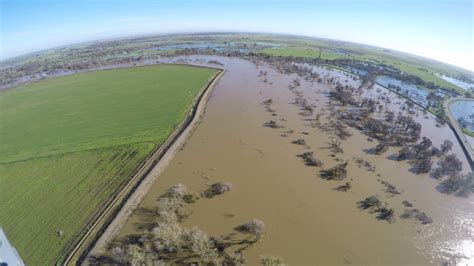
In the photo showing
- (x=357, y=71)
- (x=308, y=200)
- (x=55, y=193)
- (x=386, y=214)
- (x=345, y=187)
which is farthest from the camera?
(x=357, y=71)

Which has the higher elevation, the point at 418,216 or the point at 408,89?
the point at 408,89

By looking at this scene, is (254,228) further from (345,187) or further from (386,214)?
(386,214)

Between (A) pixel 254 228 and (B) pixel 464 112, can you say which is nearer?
(A) pixel 254 228

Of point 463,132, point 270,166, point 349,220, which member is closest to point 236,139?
point 270,166

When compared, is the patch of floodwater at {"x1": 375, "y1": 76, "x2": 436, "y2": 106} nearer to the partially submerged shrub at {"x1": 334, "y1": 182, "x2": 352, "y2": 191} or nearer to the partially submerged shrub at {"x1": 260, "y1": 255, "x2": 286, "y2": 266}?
the partially submerged shrub at {"x1": 334, "y1": 182, "x2": 352, "y2": 191}

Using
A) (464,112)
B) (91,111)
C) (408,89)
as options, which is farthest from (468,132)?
(91,111)

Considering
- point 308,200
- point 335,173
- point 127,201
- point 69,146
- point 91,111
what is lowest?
point 127,201

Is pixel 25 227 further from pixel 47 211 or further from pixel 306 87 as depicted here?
pixel 306 87

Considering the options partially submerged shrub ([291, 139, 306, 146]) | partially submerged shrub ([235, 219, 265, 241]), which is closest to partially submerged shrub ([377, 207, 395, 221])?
partially submerged shrub ([235, 219, 265, 241])
